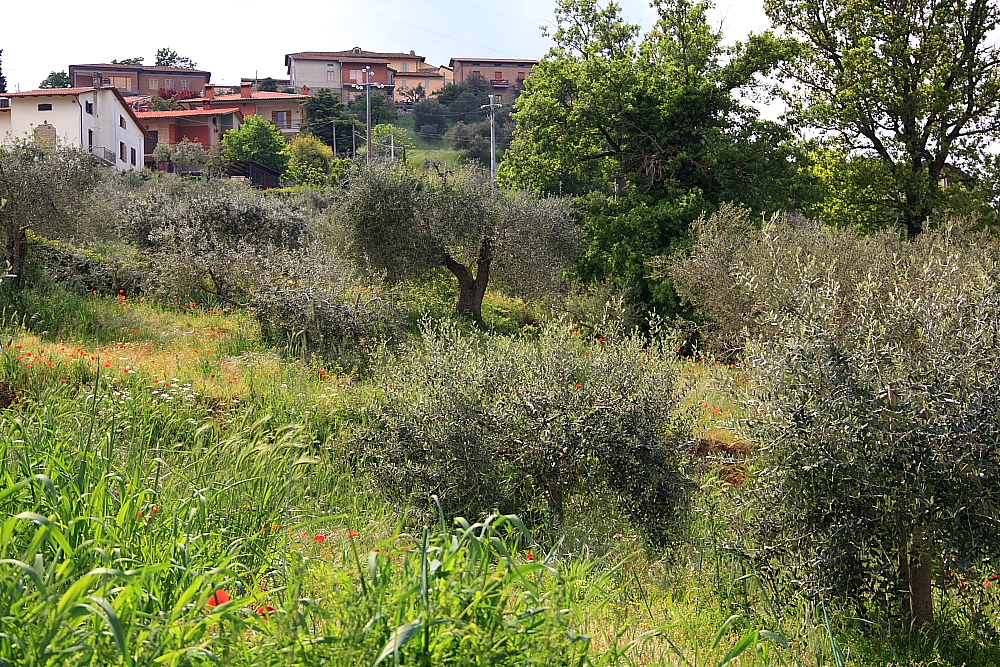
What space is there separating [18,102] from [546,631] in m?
43.9

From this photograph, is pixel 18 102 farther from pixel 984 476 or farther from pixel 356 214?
pixel 984 476

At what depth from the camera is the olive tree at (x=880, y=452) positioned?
4371 millimetres

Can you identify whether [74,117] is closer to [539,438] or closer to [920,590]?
[539,438]

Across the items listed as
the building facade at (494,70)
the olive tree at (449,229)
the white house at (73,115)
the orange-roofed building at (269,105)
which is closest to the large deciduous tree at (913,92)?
the olive tree at (449,229)

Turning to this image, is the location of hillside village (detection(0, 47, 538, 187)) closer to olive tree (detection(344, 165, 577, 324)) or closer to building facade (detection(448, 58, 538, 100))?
building facade (detection(448, 58, 538, 100))

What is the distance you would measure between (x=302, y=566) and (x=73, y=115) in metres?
40.7

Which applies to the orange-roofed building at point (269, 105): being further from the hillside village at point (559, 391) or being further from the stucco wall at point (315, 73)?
the hillside village at point (559, 391)

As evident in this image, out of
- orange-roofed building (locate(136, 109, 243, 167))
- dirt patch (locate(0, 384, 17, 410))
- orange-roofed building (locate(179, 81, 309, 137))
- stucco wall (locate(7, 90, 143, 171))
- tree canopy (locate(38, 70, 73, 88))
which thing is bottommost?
dirt patch (locate(0, 384, 17, 410))

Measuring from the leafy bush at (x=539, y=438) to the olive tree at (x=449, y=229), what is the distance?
1248cm

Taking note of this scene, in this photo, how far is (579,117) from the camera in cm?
2048

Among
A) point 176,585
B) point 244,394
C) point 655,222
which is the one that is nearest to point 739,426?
point 176,585

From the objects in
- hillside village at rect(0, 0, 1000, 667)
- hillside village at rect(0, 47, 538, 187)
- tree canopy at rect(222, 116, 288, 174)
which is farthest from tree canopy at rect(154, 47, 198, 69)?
hillside village at rect(0, 0, 1000, 667)

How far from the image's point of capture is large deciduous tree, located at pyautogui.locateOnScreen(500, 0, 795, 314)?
19.5 meters

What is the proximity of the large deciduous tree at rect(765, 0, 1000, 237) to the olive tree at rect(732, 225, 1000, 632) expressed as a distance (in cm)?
1677
